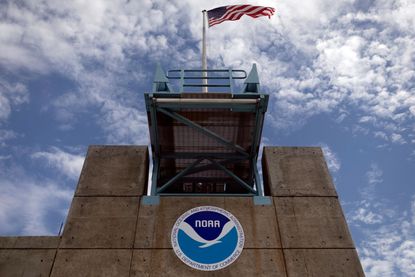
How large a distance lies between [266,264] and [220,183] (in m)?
5.83

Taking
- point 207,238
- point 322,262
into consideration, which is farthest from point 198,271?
point 322,262

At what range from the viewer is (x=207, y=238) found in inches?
443

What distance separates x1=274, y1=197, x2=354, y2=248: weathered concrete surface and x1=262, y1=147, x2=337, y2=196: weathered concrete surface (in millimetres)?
317

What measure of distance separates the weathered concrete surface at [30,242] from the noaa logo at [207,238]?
→ 11.9 ft

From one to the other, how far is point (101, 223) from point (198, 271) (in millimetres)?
3372

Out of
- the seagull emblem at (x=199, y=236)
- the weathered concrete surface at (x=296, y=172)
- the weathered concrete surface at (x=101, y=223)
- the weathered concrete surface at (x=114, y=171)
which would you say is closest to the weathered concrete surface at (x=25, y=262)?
the weathered concrete surface at (x=101, y=223)

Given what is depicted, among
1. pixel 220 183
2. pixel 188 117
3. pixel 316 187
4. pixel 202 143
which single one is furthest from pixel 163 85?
pixel 316 187

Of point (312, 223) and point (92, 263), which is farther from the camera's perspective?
point (312, 223)

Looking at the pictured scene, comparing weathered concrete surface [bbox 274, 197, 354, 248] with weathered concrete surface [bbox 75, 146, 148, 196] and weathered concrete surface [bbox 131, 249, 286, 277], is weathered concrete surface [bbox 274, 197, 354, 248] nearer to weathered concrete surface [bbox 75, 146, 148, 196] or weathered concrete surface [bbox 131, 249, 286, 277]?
weathered concrete surface [bbox 131, 249, 286, 277]

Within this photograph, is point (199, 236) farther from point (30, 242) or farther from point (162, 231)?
point (30, 242)

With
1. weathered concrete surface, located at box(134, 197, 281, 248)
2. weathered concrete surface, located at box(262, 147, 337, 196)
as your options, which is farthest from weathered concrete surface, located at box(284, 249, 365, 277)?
weathered concrete surface, located at box(262, 147, 337, 196)

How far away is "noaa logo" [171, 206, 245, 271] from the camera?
1075cm

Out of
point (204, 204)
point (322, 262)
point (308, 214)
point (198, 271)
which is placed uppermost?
point (204, 204)

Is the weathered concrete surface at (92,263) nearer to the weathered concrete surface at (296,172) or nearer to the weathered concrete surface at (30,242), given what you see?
the weathered concrete surface at (30,242)
